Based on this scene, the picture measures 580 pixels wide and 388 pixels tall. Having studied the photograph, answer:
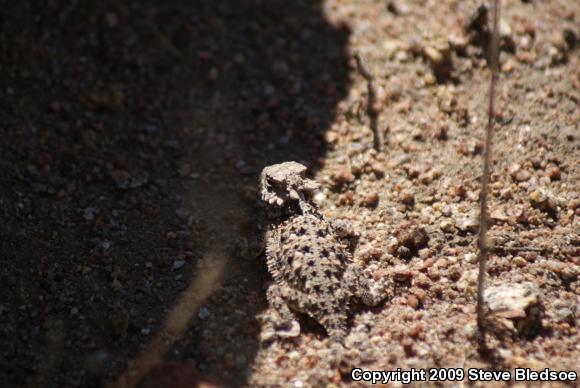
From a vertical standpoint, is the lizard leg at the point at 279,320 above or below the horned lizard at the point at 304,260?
below

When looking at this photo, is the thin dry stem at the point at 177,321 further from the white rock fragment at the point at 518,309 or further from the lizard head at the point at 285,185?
the white rock fragment at the point at 518,309

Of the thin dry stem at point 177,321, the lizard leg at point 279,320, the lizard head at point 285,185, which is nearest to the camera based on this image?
the thin dry stem at point 177,321

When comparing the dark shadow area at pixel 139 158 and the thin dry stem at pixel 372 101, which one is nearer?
the dark shadow area at pixel 139 158

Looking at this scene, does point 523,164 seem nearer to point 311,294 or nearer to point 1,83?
point 311,294

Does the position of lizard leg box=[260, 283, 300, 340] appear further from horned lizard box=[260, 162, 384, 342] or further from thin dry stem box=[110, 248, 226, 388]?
thin dry stem box=[110, 248, 226, 388]

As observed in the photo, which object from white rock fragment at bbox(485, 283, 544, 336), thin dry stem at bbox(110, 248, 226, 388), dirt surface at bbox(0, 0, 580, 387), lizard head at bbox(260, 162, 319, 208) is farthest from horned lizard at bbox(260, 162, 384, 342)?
white rock fragment at bbox(485, 283, 544, 336)

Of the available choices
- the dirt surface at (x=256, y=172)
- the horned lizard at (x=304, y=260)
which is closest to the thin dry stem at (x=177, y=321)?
the dirt surface at (x=256, y=172)

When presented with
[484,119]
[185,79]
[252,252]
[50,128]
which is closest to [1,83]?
[50,128]
